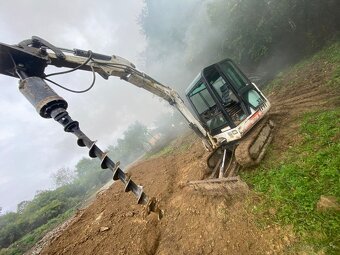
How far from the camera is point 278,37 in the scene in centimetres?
1416

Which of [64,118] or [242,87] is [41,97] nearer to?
[64,118]

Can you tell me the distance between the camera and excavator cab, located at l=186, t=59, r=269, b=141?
6.10m

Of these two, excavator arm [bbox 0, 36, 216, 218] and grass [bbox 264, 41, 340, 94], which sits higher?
excavator arm [bbox 0, 36, 216, 218]

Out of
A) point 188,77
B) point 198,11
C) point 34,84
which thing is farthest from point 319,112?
point 188,77

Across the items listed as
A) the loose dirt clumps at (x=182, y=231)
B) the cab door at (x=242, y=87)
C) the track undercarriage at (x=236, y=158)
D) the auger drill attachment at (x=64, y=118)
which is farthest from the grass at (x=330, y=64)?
the auger drill attachment at (x=64, y=118)

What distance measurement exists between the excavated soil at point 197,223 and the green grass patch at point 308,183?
252 millimetres

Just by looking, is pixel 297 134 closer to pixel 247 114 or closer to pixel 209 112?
pixel 247 114

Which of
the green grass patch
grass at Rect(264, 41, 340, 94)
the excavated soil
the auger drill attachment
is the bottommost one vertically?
grass at Rect(264, 41, 340, 94)

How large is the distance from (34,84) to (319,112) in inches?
260

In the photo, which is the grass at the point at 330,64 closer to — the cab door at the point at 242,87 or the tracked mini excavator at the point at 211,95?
the cab door at the point at 242,87

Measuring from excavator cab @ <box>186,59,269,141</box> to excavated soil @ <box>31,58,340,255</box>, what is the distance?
1090 mm

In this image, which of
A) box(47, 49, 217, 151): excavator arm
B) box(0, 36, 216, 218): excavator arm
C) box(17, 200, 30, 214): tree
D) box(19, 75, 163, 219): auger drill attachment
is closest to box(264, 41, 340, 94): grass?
box(47, 49, 217, 151): excavator arm

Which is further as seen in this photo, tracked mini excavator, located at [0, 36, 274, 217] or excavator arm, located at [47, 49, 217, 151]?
excavator arm, located at [47, 49, 217, 151]

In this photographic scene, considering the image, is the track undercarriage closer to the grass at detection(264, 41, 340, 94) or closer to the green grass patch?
the green grass patch
